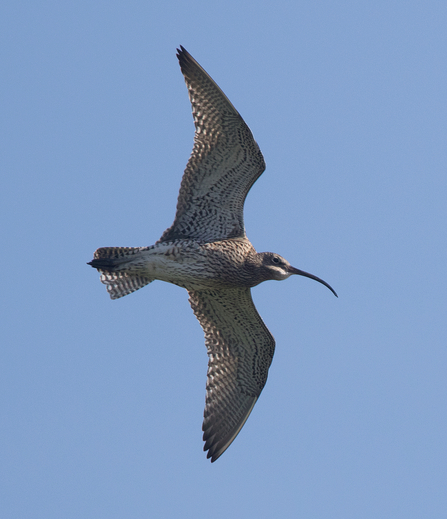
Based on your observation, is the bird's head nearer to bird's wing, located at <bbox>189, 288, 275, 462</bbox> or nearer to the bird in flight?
the bird in flight

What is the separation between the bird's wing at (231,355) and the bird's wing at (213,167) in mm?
1059

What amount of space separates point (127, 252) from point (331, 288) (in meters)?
3.26

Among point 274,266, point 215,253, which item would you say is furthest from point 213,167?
point 274,266

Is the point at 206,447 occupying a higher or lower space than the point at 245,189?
lower

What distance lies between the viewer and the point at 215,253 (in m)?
12.1

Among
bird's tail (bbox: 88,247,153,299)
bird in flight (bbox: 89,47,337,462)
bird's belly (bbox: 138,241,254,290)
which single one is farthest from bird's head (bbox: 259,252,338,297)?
bird's tail (bbox: 88,247,153,299)

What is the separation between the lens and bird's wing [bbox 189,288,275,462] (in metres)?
12.9

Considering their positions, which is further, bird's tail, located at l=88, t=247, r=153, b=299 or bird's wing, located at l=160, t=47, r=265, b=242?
bird's tail, located at l=88, t=247, r=153, b=299

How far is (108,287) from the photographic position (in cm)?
1276

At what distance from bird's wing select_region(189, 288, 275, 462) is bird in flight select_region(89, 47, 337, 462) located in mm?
15

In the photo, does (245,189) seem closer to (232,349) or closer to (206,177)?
(206,177)

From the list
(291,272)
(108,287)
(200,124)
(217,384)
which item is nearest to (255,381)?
(217,384)

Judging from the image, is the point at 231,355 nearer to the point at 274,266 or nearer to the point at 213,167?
the point at 274,266

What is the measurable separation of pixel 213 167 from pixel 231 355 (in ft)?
9.65
